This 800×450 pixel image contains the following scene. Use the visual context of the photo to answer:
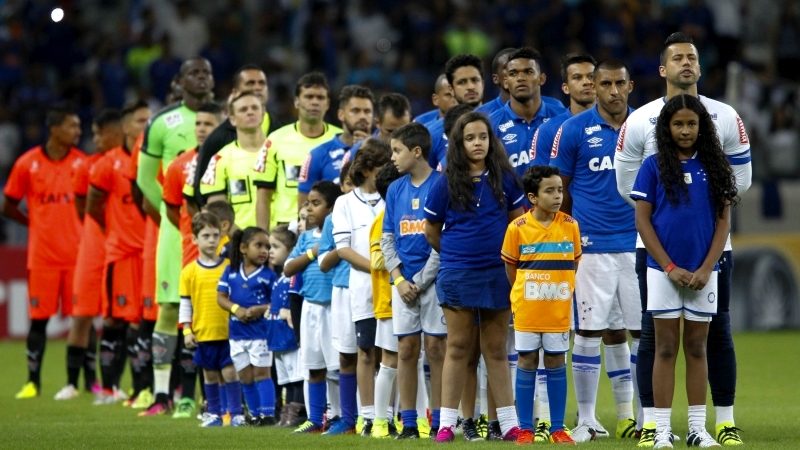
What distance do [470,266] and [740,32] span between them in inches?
721

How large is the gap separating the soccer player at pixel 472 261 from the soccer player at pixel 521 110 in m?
1.11

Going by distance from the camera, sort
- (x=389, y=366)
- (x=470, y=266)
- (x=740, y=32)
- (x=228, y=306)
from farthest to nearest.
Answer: (x=740, y=32) → (x=228, y=306) → (x=389, y=366) → (x=470, y=266)

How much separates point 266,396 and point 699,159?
13.9 feet

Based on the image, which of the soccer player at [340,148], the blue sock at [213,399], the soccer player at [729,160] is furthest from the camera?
the blue sock at [213,399]

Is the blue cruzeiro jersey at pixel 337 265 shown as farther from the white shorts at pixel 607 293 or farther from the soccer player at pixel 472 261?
the white shorts at pixel 607 293

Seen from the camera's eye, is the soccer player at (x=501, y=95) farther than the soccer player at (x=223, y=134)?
No

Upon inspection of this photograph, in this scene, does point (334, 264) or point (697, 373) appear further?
point (334, 264)

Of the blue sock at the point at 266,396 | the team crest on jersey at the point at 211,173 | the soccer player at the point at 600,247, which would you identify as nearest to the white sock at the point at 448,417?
the soccer player at the point at 600,247

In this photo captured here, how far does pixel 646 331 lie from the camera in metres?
10.2

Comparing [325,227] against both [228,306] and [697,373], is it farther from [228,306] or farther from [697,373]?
[697,373]

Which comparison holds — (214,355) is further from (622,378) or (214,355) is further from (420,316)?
(622,378)

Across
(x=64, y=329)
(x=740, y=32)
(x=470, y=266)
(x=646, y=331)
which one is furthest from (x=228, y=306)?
(x=740, y=32)

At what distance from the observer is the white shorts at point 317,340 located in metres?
12.1

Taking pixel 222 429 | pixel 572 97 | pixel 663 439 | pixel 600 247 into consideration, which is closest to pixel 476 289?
pixel 600 247
